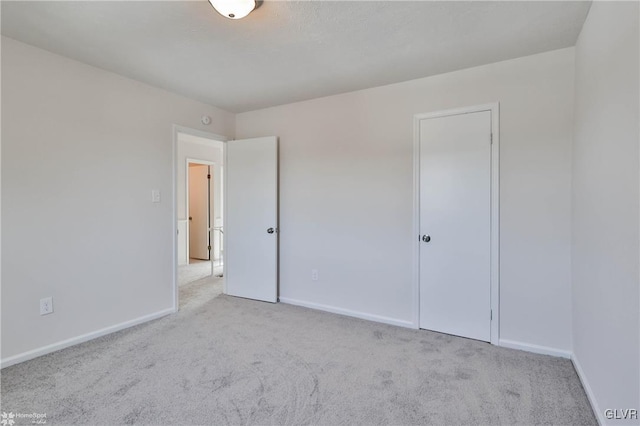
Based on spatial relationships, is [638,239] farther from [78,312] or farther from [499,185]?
[78,312]

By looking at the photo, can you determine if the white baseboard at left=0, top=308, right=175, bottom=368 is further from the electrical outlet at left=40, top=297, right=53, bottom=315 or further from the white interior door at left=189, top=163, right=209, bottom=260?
the white interior door at left=189, top=163, right=209, bottom=260

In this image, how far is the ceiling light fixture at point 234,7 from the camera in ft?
5.70

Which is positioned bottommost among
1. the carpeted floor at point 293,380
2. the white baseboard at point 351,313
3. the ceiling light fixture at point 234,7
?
the carpeted floor at point 293,380

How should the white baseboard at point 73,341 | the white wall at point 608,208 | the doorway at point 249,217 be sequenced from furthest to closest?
1. the doorway at point 249,217
2. the white baseboard at point 73,341
3. the white wall at point 608,208

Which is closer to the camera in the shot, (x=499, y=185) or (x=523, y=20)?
(x=523, y=20)

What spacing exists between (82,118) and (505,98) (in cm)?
355

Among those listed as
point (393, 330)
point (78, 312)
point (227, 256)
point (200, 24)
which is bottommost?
point (393, 330)

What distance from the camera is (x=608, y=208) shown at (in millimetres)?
1587

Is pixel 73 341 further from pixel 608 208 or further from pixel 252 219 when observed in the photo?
pixel 608 208

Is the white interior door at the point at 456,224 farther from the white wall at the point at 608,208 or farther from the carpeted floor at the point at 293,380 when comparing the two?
the white wall at the point at 608,208

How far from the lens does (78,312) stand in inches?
106

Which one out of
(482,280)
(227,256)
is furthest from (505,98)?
(227,256)

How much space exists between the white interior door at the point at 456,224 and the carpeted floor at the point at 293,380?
0.78 ft

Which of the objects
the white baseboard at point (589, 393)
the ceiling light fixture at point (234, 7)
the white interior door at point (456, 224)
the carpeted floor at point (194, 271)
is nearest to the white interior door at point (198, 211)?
the carpeted floor at point (194, 271)
